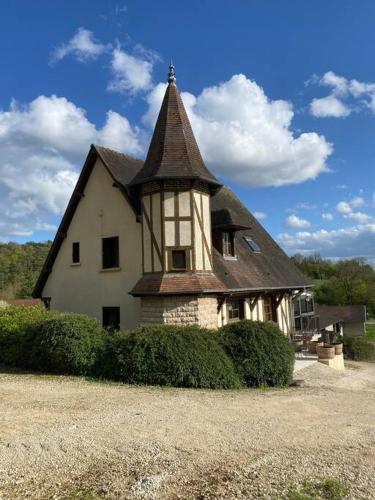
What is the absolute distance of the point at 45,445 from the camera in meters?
Answer: 5.44

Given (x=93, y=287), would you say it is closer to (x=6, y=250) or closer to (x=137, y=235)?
(x=137, y=235)

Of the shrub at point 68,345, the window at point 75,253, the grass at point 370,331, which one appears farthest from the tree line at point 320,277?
the shrub at point 68,345

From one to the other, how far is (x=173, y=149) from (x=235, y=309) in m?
6.08

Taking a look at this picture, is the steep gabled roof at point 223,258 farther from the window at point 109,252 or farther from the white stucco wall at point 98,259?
the window at point 109,252

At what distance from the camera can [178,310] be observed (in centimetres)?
1287

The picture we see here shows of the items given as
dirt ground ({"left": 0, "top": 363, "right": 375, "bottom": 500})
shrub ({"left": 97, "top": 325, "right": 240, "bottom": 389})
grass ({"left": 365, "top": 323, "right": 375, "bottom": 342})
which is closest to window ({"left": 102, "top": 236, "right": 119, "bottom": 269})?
shrub ({"left": 97, "top": 325, "right": 240, "bottom": 389})

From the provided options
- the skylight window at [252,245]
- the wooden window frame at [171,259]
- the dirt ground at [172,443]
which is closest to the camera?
the dirt ground at [172,443]

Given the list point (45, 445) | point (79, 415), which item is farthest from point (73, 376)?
point (45, 445)

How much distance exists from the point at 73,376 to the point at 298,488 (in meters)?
6.98

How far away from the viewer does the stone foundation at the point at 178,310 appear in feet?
42.0

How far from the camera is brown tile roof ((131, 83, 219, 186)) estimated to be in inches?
525

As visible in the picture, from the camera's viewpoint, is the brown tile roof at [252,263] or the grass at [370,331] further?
the grass at [370,331]

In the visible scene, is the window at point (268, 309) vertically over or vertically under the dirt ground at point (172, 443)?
over

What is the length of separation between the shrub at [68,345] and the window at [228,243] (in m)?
6.50
